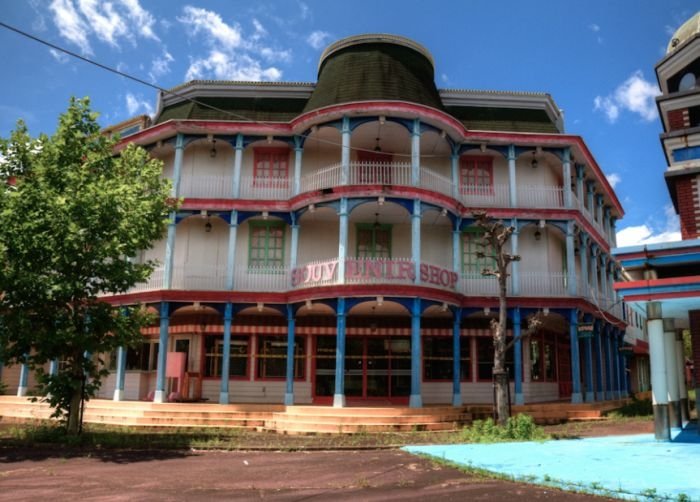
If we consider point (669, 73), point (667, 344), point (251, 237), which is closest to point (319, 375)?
point (251, 237)

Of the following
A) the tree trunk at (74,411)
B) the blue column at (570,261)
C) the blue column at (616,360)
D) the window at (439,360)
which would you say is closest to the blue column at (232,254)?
the tree trunk at (74,411)

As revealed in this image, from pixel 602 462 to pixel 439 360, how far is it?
11.3 metres

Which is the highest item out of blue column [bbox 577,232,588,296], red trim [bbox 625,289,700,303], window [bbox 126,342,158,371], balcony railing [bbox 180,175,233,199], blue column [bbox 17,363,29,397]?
balcony railing [bbox 180,175,233,199]

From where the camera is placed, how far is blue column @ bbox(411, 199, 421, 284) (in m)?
19.4

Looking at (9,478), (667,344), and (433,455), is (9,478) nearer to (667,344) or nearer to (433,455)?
(433,455)

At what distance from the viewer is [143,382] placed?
74.9ft

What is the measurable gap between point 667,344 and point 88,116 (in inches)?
607

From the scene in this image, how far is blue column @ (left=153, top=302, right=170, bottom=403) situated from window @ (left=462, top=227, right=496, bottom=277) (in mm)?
10642

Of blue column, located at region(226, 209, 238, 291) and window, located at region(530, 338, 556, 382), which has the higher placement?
blue column, located at region(226, 209, 238, 291)

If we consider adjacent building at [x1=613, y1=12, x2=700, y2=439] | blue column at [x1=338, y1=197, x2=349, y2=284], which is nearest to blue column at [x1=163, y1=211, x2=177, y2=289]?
blue column at [x1=338, y1=197, x2=349, y2=284]

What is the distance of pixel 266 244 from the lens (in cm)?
2269

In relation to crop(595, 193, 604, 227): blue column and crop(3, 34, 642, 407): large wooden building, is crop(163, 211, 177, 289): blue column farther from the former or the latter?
crop(595, 193, 604, 227): blue column

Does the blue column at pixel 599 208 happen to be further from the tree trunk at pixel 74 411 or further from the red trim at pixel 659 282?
the tree trunk at pixel 74 411

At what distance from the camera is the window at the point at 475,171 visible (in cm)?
2342
